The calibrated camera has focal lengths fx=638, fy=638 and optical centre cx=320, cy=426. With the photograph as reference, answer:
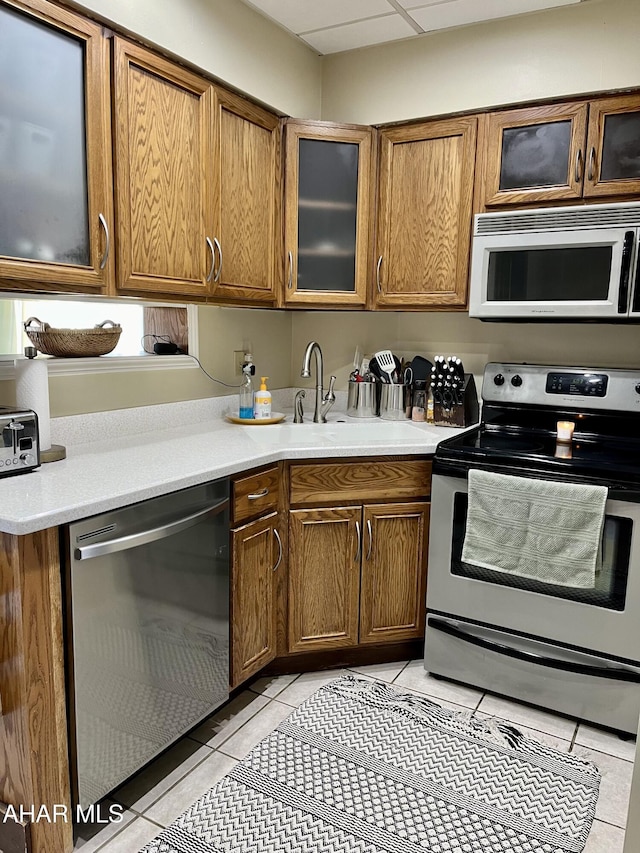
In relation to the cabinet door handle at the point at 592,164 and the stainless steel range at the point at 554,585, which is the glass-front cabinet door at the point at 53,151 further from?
the cabinet door handle at the point at 592,164

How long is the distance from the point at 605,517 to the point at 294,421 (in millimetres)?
1372

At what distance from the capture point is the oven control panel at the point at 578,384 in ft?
8.24

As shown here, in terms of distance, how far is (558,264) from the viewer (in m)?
2.35

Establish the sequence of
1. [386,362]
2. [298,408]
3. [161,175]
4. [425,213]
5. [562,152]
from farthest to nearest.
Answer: [386,362] < [298,408] < [425,213] < [562,152] < [161,175]

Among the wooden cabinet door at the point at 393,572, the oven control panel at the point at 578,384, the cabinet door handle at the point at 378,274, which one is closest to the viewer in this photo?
the wooden cabinet door at the point at 393,572

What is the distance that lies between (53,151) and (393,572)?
1.79m

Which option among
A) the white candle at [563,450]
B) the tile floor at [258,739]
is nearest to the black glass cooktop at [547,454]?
the white candle at [563,450]

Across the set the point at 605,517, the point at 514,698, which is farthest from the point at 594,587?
the point at 514,698

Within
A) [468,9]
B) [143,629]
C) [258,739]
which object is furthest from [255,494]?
[468,9]

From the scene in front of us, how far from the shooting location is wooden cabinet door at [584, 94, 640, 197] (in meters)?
2.29

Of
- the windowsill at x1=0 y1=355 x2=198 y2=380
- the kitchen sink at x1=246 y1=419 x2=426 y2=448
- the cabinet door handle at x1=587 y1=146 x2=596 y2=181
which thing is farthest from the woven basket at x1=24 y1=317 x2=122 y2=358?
the cabinet door handle at x1=587 y1=146 x2=596 y2=181

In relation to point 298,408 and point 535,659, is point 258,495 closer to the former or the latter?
point 298,408

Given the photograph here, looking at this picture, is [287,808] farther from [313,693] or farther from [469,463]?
[469,463]

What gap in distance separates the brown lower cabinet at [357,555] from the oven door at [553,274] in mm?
709
